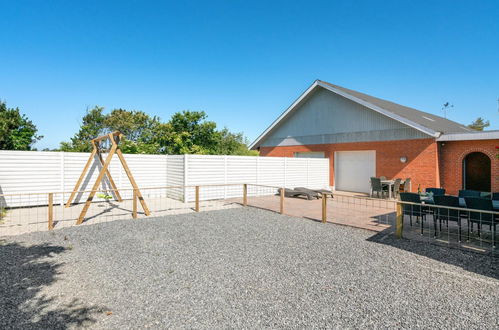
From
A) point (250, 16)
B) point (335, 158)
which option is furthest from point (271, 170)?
point (250, 16)

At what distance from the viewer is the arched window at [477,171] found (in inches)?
476

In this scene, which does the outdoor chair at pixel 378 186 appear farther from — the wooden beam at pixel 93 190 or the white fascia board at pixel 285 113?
the wooden beam at pixel 93 190

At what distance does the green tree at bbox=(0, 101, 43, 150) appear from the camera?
759 inches

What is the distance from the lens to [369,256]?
4.89m

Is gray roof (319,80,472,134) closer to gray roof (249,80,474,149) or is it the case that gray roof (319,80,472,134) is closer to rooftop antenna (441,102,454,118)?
gray roof (249,80,474,149)

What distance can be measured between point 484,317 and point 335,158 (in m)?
14.3

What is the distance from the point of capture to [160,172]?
13.1 meters

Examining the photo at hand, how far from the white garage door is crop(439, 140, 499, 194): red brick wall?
3.27 meters

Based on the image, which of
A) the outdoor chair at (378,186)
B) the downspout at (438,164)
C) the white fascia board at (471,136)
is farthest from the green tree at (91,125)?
the white fascia board at (471,136)

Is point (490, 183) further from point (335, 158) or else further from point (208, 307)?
point (208, 307)

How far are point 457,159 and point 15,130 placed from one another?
1147 inches

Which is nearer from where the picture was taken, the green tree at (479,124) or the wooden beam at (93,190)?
the wooden beam at (93,190)

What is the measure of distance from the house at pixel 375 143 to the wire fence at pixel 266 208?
386 centimetres

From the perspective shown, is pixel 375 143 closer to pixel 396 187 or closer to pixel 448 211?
pixel 396 187
